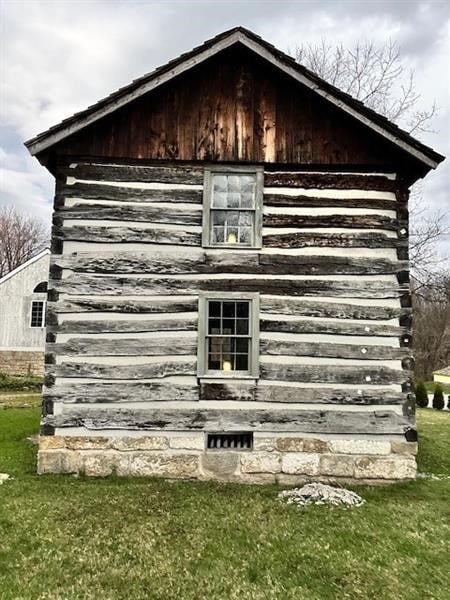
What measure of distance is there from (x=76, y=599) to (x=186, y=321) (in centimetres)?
489

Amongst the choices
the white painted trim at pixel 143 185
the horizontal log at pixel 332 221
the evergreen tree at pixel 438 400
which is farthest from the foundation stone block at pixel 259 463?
Result: the evergreen tree at pixel 438 400

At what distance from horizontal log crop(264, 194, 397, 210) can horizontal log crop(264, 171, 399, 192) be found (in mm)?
216

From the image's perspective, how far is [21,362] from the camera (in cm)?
2816

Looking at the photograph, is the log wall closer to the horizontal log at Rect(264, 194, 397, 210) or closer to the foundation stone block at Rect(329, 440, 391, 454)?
the horizontal log at Rect(264, 194, 397, 210)

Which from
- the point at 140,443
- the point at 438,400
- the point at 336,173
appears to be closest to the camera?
the point at 140,443

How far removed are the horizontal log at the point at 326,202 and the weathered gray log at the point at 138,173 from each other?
1.45 meters

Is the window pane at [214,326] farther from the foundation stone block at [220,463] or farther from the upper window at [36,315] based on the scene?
the upper window at [36,315]

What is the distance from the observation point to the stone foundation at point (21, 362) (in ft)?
91.8

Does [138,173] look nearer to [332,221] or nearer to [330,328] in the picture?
[332,221]

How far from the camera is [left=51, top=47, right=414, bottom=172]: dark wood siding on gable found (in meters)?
8.98

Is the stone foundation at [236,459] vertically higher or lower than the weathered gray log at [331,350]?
lower

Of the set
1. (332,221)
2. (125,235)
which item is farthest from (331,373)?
(125,235)

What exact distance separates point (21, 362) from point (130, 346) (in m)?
22.1

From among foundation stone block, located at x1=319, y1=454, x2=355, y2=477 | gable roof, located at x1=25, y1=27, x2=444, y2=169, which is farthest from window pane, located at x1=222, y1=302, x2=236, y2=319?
gable roof, located at x1=25, y1=27, x2=444, y2=169
